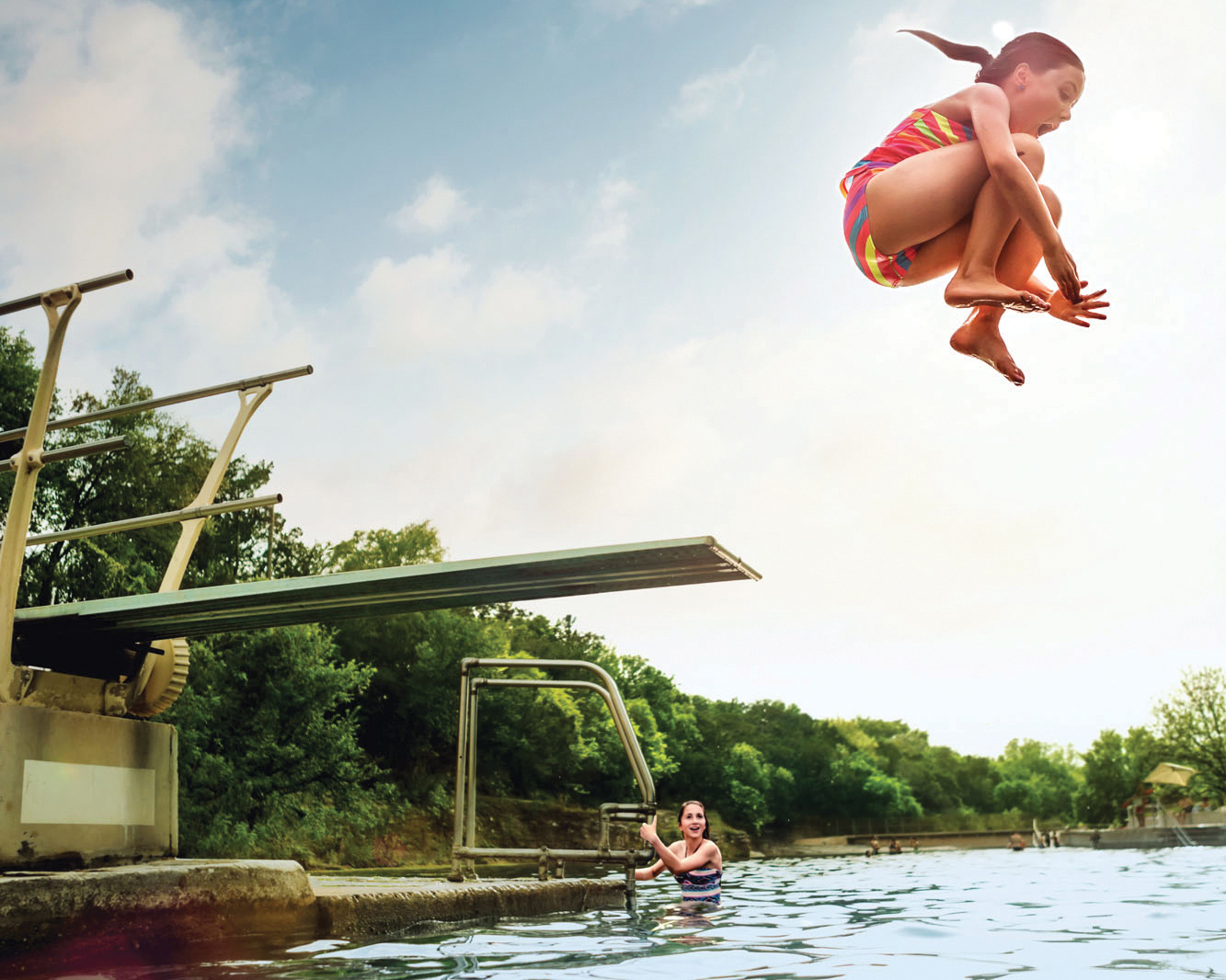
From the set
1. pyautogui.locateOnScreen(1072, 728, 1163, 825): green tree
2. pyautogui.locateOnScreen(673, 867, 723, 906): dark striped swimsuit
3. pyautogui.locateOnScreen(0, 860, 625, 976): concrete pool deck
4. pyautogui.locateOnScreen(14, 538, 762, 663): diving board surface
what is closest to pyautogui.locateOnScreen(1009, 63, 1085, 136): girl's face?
pyautogui.locateOnScreen(14, 538, 762, 663): diving board surface

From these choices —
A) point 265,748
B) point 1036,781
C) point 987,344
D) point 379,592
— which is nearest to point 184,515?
point 379,592

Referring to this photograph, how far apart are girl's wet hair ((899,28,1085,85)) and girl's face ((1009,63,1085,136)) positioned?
1cm

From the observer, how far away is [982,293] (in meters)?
1.72

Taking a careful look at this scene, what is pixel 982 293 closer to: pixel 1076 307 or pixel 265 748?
pixel 1076 307

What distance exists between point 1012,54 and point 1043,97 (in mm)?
94

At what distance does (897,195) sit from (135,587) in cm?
3097

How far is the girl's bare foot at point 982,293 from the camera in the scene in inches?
67.7

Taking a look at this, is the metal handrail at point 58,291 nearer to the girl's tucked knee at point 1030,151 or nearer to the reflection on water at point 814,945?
the reflection on water at point 814,945

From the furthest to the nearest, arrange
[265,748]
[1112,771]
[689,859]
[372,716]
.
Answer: [1112,771], [372,716], [265,748], [689,859]

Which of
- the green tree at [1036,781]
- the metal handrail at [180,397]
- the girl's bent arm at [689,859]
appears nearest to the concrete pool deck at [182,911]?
the metal handrail at [180,397]

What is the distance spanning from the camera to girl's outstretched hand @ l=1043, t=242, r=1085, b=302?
1.64 meters

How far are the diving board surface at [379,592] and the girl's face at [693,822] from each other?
16.7 ft

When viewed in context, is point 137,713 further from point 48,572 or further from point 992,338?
point 48,572

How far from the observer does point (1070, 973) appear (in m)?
5.66
